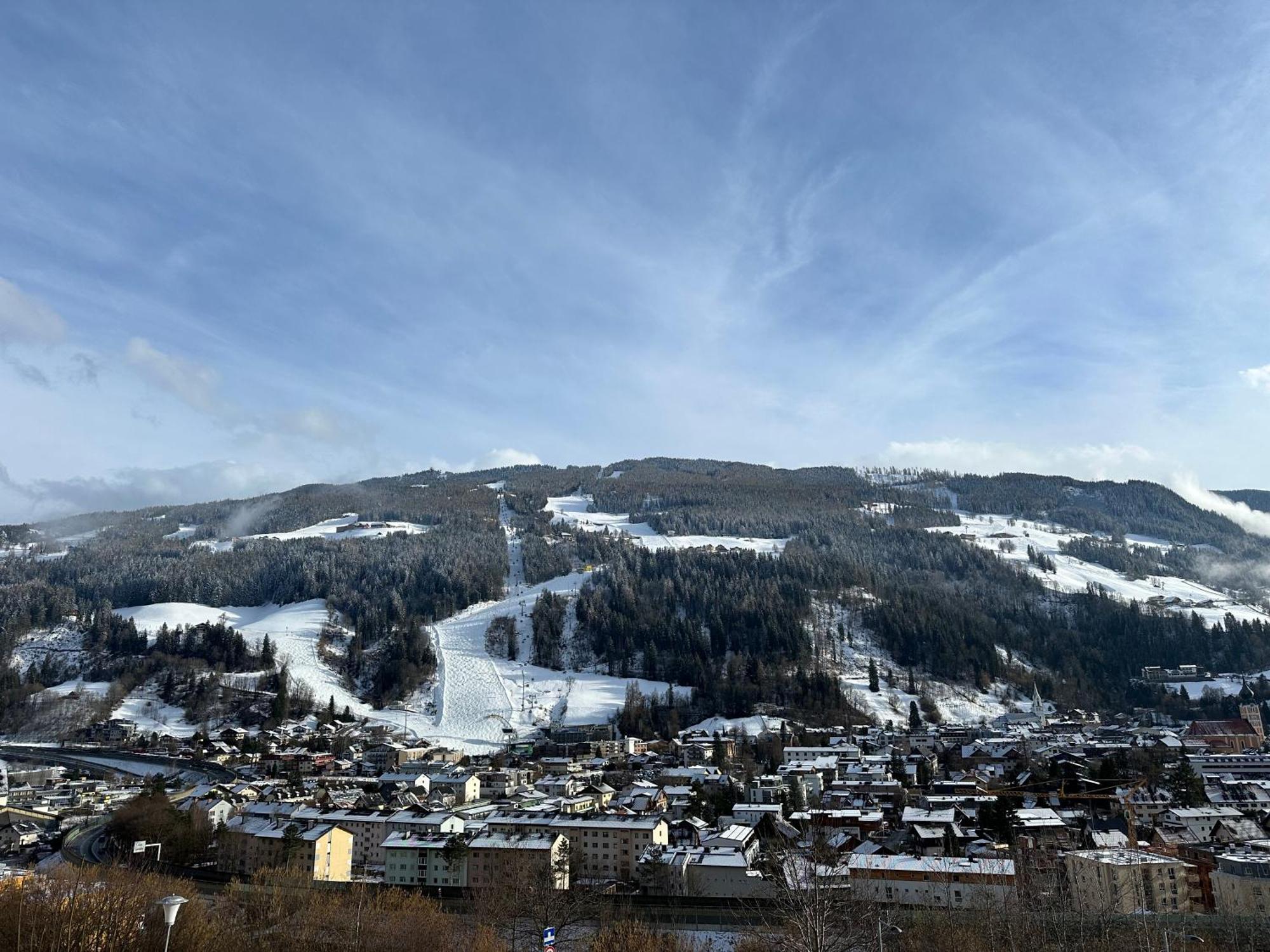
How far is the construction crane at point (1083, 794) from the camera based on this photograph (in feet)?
164

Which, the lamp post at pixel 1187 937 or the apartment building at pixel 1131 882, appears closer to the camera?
the lamp post at pixel 1187 937

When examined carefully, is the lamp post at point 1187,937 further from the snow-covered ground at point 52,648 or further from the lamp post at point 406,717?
the snow-covered ground at point 52,648

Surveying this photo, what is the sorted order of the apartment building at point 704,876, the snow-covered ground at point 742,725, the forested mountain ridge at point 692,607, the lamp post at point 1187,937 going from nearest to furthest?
the lamp post at point 1187,937 < the apartment building at point 704,876 < the snow-covered ground at point 742,725 < the forested mountain ridge at point 692,607

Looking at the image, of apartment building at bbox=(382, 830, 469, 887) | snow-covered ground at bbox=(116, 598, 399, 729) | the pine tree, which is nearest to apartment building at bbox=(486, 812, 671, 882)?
apartment building at bbox=(382, 830, 469, 887)

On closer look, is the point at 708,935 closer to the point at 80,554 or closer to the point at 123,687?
the point at 123,687

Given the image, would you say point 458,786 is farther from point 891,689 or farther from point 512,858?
point 891,689

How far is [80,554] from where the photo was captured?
575 ft

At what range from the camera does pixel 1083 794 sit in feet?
180

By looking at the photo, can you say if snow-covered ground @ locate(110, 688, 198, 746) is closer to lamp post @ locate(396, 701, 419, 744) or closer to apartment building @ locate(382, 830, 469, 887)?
lamp post @ locate(396, 701, 419, 744)

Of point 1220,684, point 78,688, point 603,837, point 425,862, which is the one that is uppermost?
point 78,688

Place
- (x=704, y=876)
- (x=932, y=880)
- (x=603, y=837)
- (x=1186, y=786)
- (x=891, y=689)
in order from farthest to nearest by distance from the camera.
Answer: (x=891, y=689) → (x=1186, y=786) → (x=603, y=837) → (x=704, y=876) → (x=932, y=880)

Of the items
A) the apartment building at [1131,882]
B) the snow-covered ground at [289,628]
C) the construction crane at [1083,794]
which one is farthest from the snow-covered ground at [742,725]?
the apartment building at [1131,882]

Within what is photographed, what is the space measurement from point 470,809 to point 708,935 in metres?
26.1

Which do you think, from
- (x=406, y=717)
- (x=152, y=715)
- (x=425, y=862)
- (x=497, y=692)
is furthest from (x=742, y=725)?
(x=152, y=715)
